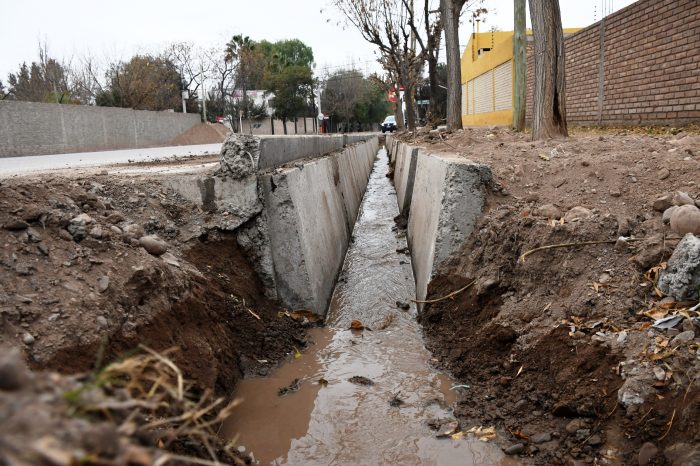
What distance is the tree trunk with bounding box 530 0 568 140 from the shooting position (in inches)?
315

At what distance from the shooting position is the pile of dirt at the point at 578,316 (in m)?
2.82

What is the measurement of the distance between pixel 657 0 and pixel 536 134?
4.47 meters

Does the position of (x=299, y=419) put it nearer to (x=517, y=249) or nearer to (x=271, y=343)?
(x=271, y=343)

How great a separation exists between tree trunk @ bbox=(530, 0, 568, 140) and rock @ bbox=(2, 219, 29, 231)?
679cm

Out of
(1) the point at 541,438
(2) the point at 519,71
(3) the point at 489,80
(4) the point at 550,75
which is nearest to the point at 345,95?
(3) the point at 489,80

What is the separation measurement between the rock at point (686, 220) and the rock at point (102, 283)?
3515 millimetres

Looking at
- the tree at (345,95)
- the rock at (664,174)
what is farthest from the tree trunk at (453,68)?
the tree at (345,95)

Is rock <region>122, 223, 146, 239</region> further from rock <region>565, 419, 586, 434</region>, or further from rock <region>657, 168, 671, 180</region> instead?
rock <region>657, 168, 671, 180</region>

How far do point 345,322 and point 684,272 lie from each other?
3.00 meters

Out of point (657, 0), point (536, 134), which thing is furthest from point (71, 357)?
point (657, 0)

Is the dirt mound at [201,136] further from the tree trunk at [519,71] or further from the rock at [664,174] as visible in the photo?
the rock at [664,174]

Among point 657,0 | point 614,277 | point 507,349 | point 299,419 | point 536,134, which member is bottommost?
point 299,419

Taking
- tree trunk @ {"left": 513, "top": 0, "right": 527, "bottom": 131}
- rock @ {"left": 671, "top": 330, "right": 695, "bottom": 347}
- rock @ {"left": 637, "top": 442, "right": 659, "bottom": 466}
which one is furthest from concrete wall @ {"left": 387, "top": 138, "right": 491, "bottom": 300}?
tree trunk @ {"left": 513, "top": 0, "right": 527, "bottom": 131}

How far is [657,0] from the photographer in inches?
401
